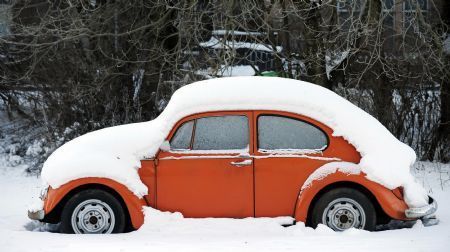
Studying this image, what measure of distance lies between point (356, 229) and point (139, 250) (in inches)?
87.5

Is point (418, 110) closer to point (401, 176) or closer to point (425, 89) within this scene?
point (425, 89)

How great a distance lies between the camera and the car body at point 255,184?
678 cm

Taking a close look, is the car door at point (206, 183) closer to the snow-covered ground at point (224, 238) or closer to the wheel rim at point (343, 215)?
the snow-covered ground at point (224, 238)

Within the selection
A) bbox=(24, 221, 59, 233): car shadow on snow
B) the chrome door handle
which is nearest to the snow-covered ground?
bbox=(24, 221, 59, 233): car shadow on snow

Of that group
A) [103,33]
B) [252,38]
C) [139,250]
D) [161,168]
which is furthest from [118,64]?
[139,250]

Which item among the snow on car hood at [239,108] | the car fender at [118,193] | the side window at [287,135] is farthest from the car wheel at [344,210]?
the car fender at [118,193]

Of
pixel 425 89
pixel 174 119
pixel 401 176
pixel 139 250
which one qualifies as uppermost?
pixel 425 89

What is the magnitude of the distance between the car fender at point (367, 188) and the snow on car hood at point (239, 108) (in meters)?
0.07

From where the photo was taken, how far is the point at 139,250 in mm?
6180

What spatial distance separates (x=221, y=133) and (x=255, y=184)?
2.20 feet

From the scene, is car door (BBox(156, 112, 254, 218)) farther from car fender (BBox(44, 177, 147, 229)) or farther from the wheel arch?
the wheel arch

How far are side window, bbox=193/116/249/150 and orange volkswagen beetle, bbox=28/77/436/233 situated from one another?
36 mm

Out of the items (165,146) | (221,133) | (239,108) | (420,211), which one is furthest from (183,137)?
(420,211)

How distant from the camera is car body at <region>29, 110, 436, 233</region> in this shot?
6.78 metres
